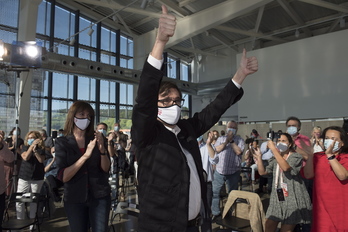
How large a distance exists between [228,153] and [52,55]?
641 cm

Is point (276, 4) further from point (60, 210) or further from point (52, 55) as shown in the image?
point (60, 210)

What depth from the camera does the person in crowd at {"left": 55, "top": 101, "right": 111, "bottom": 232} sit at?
1835mm

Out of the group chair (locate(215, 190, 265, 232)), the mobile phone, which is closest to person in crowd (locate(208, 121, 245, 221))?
chair (locate(215, 190, 265, 232))

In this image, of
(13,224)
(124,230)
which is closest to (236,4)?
(124,230)

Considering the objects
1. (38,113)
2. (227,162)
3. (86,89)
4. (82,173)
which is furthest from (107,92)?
(82,173)

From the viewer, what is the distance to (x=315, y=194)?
2176mm

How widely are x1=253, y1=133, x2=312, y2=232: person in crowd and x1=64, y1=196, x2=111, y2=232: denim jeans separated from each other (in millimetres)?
1554

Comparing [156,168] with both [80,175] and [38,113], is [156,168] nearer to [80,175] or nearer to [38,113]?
[80,175]

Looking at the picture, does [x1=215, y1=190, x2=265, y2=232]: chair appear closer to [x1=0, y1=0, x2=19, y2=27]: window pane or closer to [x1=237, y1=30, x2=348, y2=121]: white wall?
[x1=237, y1=30, x2=348, y2=121]: white wall

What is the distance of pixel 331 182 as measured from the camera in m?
2.08

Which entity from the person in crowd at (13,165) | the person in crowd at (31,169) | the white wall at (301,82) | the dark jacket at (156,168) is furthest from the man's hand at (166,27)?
the white wall at (301,82)

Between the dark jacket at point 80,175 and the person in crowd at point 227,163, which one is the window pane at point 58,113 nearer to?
the person in crowd at point 227,163

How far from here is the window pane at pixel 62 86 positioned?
38.0 feet

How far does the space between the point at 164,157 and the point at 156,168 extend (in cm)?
6
